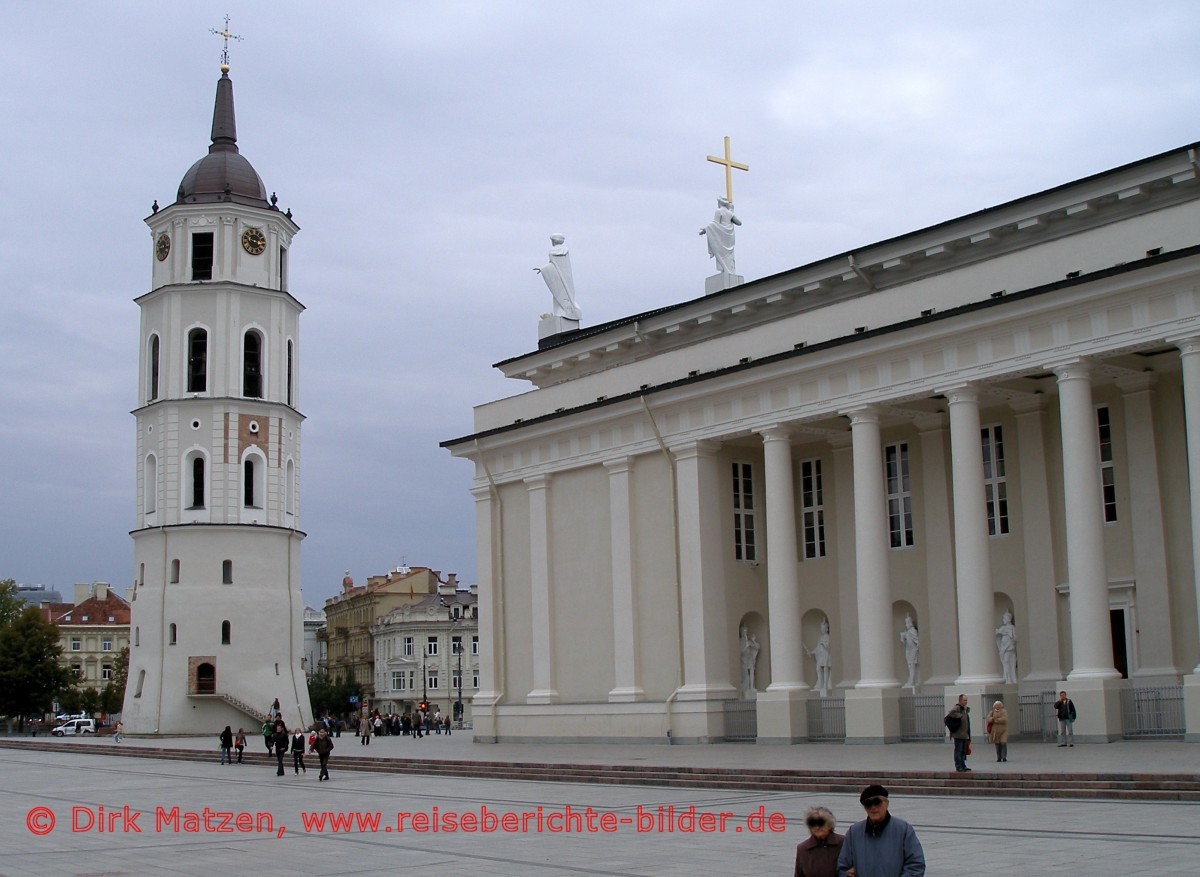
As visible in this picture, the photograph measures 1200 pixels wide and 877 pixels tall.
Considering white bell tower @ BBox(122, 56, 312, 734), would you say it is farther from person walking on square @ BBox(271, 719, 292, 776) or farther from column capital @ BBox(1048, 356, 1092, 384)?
column capital @ BBox(1048, 356, 1092, 384)

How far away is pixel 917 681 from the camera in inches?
1417

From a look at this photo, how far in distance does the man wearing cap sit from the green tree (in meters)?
84.5

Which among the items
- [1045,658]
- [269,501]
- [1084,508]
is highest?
[269,501]

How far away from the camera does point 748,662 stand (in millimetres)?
38656

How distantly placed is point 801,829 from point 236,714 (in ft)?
179

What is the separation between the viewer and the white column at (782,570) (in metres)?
35.2

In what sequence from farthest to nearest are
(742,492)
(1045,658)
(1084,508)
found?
(742,492) → (1045,658) → (1084,508)

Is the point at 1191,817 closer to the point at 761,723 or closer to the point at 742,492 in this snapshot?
the point at 761,723

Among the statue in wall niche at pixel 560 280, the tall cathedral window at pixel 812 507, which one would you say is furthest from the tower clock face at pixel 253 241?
the tall cathedral window at pixel 812 507

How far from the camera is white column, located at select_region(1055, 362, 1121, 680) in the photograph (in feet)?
93.9

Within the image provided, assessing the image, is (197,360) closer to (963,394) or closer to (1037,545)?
(1037,545)

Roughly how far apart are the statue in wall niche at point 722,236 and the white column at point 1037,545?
13.0 meters

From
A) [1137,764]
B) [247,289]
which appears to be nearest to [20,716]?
[247,289]

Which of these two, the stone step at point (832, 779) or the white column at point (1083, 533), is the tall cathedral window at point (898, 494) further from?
the stone step at point (832, 779)
